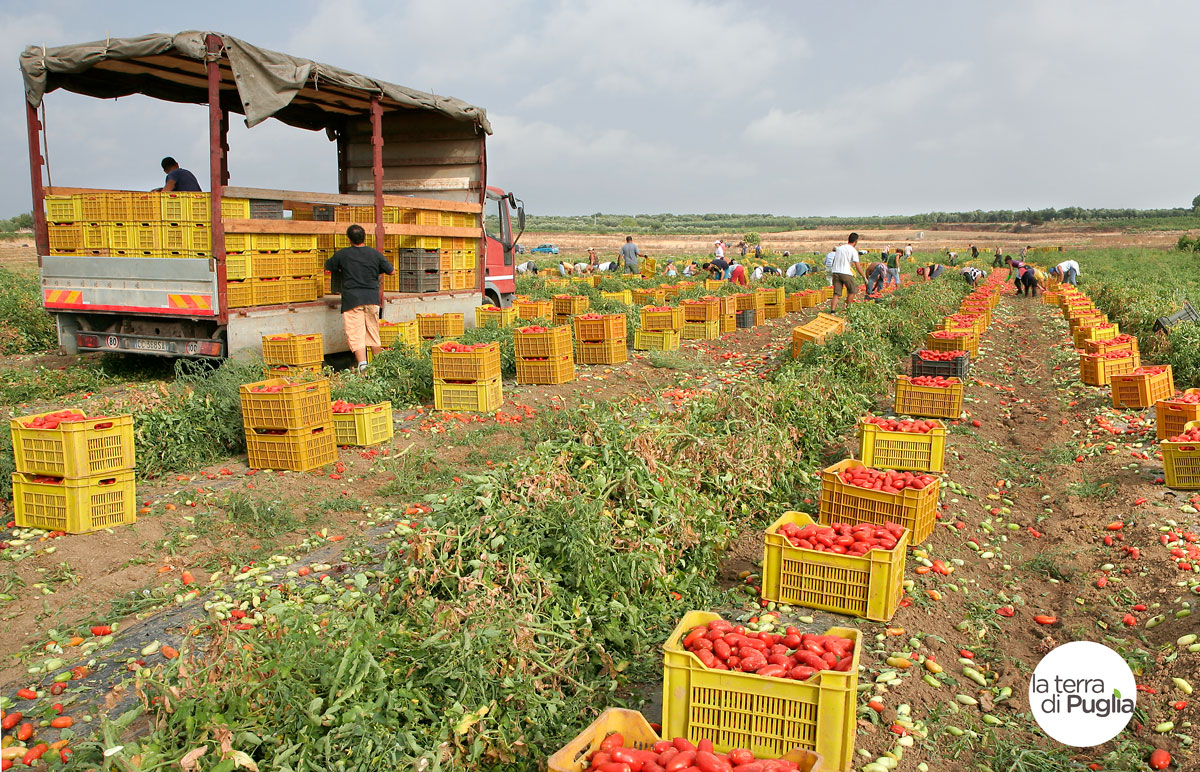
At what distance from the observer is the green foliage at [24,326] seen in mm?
14516

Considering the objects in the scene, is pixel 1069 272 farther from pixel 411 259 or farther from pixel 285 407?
pixel 285 407

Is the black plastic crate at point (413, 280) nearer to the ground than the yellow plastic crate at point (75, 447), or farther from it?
farther from it

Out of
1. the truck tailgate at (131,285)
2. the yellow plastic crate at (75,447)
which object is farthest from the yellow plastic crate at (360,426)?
the truck tailgate at (131,285)

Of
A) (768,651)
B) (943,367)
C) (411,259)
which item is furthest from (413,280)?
(768,651)

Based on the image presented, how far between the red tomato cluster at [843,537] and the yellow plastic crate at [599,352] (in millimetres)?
8643

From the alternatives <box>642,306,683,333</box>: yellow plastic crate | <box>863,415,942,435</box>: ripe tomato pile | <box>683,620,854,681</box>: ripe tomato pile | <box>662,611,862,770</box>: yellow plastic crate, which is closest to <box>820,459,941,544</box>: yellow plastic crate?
<box>863,415,942,435</box>: ripe tomato pile

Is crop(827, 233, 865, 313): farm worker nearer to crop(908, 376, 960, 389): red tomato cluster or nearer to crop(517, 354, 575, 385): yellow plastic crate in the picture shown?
crop(908, 376, 960, 389): red tomato cluster

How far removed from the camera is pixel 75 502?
605 cm

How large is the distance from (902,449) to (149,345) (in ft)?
30.8

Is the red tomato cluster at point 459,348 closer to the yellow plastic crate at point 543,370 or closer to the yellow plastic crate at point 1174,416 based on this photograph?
the yellow plastic crate at point 543,370

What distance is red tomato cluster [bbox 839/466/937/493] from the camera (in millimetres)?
6168

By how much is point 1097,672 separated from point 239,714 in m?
4.38

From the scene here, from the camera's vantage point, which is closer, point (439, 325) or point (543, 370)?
point (543, 370)

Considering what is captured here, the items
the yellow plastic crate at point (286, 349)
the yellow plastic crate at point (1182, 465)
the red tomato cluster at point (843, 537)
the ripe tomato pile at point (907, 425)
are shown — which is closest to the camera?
the red tomato cluster at point (843, 537)
